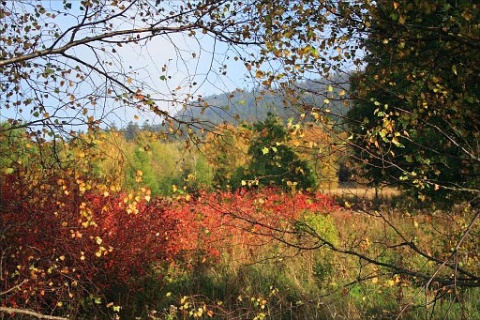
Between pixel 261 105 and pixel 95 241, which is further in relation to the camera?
pixel 95 241

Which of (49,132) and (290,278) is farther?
(290,278)

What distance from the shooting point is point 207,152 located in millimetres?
3734

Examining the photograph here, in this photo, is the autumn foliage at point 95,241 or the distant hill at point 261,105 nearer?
the distant hill at point 261,105

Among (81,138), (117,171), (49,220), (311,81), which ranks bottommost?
(49,220)

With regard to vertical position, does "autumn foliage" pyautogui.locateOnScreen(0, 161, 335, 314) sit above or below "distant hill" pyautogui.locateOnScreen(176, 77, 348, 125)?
below

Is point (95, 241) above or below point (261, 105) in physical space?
below

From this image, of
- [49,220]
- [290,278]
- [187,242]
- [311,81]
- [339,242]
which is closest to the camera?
[311,81]

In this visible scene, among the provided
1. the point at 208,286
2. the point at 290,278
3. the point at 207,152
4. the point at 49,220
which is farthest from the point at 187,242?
the point at 207,152

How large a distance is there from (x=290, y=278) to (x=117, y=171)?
3.89 meters

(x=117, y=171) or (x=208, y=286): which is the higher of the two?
(x=117, y=171)

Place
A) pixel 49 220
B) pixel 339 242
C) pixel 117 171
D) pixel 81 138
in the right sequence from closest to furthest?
pixel 81 138, pixel 117 171, pixel 49 220, pixel 339 242

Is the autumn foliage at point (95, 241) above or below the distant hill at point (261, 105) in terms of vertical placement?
below

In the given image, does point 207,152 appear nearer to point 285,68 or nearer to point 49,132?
point 285,68

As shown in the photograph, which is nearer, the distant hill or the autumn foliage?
the distant hill
